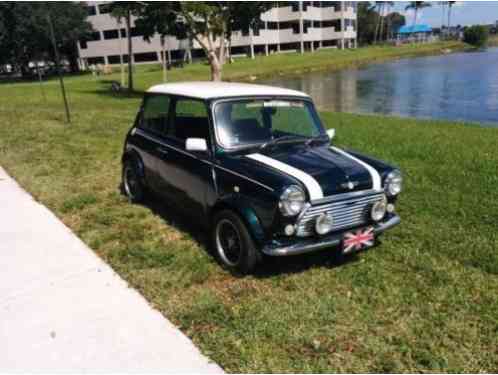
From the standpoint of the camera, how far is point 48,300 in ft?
12.3

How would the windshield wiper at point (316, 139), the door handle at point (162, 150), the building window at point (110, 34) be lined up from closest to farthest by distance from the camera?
the windshield wiper at point (316, 139) < the door handle at point (162, 150) < the building window at point (110, 34)

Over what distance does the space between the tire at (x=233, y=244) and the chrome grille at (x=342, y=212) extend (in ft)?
1.52

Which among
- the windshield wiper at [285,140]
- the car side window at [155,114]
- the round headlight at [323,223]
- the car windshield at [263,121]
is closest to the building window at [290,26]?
the car side window at [155,114]

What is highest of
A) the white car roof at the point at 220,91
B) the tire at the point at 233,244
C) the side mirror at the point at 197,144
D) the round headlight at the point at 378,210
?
the white car roof at the point at 220,91

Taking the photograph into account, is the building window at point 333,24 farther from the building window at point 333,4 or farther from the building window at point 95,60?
the building window at point 95,60

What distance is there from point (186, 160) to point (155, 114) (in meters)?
1.07

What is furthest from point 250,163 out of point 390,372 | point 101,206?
point 101,206

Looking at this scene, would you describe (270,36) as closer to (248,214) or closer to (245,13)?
(245,13)

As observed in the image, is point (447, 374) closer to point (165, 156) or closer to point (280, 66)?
point (165, 156)

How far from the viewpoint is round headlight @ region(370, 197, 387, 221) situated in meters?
4.07

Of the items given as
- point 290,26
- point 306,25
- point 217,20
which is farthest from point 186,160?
point 306,25

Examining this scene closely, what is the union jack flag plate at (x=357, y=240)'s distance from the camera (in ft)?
12.8

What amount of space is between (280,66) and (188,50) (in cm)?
1848

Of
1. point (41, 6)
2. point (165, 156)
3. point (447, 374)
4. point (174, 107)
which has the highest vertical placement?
point (41, 6)
